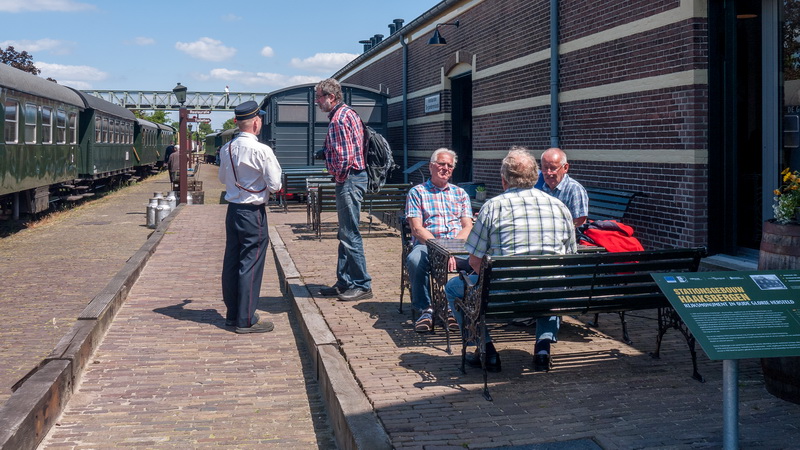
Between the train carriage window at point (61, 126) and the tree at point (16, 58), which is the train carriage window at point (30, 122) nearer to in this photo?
the train carriage window at point (61, 126)

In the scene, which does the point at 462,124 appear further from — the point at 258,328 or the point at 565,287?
the point at 565,287

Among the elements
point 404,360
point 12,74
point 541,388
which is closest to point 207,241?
point 12,74

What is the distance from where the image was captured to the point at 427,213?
632 cm

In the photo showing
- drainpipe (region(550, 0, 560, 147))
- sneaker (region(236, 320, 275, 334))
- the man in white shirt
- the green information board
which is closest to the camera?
the green information board

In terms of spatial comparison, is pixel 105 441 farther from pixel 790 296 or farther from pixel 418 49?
pixel 418 49

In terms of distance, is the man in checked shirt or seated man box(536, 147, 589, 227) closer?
seated man box(536, 147, 589, 227)

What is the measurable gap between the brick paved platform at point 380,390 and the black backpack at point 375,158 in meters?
1.20

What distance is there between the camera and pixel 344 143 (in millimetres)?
7227

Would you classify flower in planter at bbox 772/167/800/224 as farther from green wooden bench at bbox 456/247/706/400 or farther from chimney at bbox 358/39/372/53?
chimney at bbox 358/39/372/53

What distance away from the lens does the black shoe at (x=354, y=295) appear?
24.2 ft

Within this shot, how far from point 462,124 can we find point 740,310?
1443 centimetres

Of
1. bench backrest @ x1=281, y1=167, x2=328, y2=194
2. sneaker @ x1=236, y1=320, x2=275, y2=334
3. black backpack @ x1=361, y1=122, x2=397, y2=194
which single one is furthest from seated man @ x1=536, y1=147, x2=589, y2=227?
bench backrest @ x1=281, y1=167, x2=328, y2=194

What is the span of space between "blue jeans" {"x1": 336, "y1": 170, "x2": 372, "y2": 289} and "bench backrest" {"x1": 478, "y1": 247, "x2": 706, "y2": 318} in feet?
8.96

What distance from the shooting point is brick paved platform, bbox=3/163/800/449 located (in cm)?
397
